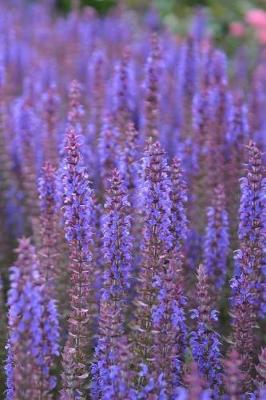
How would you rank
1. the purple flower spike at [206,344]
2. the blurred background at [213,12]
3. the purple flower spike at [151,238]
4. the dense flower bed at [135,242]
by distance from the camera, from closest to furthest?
the dense flower bed at [135,242], the purple flower spike at [206,344], the purple flower spike at [151,238], the blurred background at [213,12]

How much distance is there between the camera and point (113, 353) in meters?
3.05

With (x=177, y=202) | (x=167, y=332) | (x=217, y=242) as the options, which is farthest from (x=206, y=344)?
(x=217, y=242)

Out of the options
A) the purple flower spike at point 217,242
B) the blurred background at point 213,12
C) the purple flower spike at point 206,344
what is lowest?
the purple flower spike at point 206,344

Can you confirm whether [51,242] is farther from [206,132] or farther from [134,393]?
[206,132]

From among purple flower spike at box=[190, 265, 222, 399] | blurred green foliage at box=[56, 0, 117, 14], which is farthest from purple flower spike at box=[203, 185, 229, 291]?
blurred green foliage at box=[56, 0, 117, 14]

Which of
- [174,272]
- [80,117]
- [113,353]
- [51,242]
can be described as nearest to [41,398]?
[113,353]

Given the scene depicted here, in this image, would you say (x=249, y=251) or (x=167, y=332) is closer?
(x=167, y=332)

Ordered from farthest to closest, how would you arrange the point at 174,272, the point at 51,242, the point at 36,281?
the point at 51,242 → the point at 174,272 → the point at 36,281

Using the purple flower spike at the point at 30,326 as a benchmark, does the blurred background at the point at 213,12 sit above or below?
above

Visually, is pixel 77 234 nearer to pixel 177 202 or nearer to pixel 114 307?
pixel 114 307

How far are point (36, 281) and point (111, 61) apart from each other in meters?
5.74

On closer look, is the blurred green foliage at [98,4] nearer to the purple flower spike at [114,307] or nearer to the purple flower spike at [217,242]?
the purple flower spike at [217,242]

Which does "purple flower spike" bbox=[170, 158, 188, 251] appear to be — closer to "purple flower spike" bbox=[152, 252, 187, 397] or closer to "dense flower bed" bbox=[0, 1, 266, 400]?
"dense flower bed" bbox=[0, 1, 266, 400]

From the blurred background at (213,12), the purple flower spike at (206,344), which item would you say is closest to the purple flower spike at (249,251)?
the purple flower spike at (206,344)
